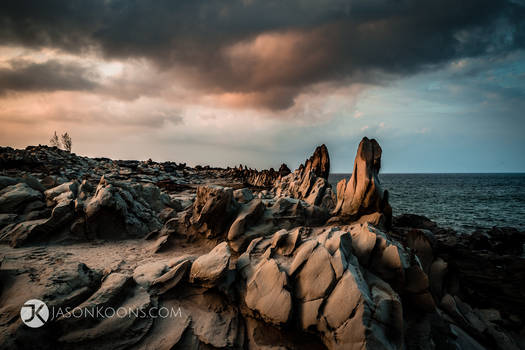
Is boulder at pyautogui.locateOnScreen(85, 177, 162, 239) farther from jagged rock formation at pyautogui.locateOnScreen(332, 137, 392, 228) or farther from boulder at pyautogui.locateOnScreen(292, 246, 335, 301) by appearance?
jagged rock formation at pyautogui.locateOnScreen(332, 137, 392, 228)

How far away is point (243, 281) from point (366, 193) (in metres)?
10.3

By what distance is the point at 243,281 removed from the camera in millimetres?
7246

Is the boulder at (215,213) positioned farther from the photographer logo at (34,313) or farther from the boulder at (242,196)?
the photographer logo at (34,313)

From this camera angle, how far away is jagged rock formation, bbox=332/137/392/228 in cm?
1377

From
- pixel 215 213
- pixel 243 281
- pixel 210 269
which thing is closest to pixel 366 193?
pixel 215 213

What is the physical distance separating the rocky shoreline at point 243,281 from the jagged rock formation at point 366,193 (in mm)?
138

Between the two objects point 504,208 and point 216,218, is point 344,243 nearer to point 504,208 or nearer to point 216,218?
point 216,218

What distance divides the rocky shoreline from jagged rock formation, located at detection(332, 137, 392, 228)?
14cm

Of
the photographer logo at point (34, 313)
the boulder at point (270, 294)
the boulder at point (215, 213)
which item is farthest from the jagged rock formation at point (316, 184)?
the photographer logo at point (34, 313)

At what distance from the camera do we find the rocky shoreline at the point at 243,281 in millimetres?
5324

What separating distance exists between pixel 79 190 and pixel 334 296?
17.4 metres

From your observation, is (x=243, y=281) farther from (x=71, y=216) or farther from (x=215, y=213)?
(x=71, y=216)

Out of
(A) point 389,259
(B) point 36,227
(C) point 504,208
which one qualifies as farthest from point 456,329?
(C) point 504,208

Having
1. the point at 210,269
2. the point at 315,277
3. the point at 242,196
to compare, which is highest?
the point at 242,196
